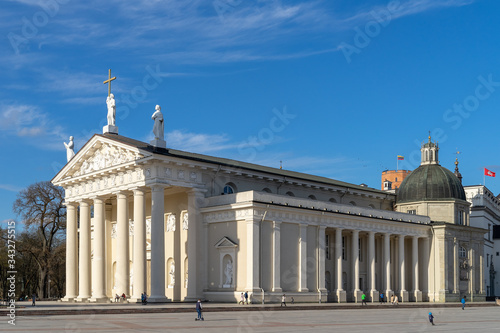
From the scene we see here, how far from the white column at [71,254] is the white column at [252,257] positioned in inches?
758

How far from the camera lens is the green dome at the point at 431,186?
74625mm

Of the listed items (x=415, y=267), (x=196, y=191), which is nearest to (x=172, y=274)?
(x=196, y=191)

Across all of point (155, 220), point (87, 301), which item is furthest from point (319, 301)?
point (87, 301)

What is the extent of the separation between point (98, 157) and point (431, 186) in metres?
37.6

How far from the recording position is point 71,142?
64500 millimetres

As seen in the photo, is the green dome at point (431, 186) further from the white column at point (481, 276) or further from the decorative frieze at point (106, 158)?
the decorative frieze at point (106, 158)

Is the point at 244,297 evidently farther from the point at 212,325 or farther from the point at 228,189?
the point at 212,325

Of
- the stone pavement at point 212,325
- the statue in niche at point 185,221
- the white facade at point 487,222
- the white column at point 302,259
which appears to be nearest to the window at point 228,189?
the statue in niche at point 185,221

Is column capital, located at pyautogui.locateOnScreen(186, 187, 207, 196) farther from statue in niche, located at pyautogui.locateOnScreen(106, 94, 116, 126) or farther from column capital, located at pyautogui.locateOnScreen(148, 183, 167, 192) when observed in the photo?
statue in niche, located at pyautogui.locateOnScreen(106, 94, 116, 126)

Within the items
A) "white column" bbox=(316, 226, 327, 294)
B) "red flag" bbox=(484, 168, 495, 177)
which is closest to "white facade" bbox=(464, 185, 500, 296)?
"red flag" bbox=(484, 168, 495, 177)

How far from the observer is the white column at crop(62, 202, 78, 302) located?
204 feet

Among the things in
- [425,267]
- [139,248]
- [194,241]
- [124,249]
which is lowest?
[425,267]

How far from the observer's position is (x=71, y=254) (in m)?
62.5

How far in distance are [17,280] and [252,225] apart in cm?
4717
